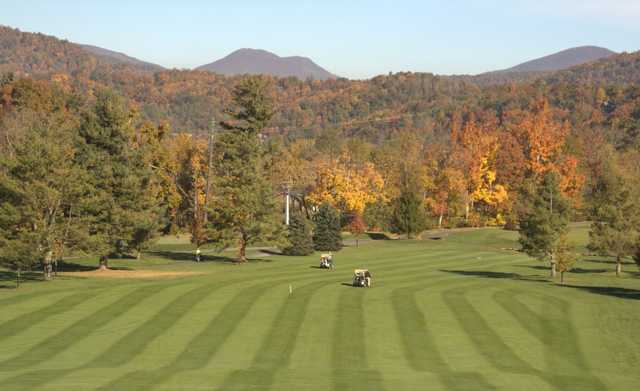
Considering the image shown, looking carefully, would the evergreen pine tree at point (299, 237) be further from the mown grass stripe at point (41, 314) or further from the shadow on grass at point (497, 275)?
the mown grass stripe at point (41, 314)

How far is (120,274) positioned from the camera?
62.6 m

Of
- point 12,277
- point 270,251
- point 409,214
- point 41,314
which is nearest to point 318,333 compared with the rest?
point 41,314

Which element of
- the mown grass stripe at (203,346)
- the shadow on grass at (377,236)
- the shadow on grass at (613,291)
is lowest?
the mown grass stripe at (203,346)

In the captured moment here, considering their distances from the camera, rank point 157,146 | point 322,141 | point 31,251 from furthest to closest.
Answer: point 322,141
point 157,146
point 31,251

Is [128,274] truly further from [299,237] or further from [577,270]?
[577,270]

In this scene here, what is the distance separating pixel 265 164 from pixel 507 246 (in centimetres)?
3317

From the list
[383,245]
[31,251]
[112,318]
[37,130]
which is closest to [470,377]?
[112,318]

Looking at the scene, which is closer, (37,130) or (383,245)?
(37,130)

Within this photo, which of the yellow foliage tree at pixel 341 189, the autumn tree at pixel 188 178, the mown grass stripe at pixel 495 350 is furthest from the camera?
the yellow foliage tree at pixel 341 189

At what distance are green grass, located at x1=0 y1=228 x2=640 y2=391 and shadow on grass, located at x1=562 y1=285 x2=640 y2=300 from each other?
0.69 ft

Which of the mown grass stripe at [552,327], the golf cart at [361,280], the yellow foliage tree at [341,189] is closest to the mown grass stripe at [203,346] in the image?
the golf cart at [361,280]

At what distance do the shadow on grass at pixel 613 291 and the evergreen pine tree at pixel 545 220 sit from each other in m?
5.08

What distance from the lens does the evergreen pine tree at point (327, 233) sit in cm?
8925

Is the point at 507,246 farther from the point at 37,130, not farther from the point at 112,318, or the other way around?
the point at 112,318
